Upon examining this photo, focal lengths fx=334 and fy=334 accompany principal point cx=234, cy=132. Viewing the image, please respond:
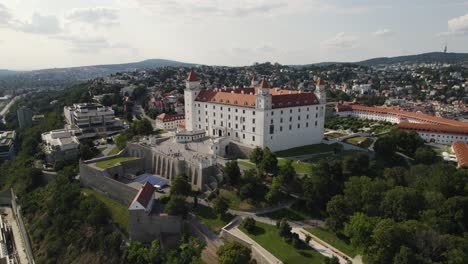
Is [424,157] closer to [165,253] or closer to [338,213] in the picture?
[338,213]

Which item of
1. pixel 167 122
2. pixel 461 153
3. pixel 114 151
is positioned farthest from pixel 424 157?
pixel 114 151

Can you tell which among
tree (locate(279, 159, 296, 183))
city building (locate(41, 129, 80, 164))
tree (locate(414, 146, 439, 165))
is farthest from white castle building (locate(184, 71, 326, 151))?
city building (locate(41, 129, 80, 164))

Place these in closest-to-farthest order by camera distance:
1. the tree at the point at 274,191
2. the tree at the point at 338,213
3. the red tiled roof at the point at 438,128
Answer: the tree at the point at 338,213
the tree at the point at 274,191
the red tiled roof at the point at 438,128

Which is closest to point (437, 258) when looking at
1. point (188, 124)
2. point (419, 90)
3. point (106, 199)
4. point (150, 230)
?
point (150, 230)

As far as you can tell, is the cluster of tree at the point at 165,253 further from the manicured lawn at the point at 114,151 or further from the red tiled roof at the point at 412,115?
the red tiled roof at the point at 412,115

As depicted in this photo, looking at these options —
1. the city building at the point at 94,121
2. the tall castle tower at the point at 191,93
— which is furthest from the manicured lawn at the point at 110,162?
the city building at the point at 94,121

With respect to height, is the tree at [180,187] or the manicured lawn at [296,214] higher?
the tree at [180,187]
